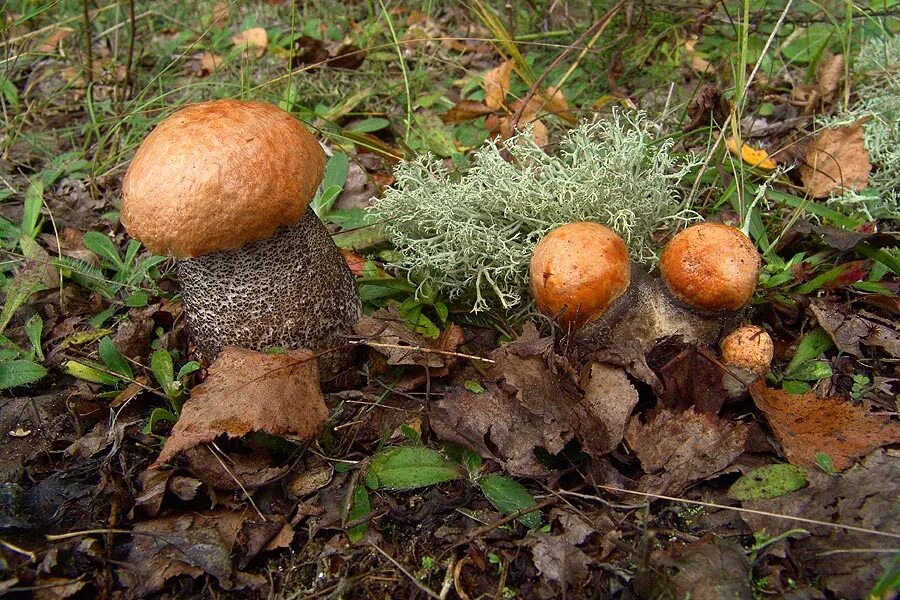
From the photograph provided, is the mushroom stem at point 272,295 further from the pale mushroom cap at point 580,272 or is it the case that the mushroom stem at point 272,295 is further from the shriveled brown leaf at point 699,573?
the shriveled brown leaf at point 699,573

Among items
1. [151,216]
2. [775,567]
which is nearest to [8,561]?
[151,216]

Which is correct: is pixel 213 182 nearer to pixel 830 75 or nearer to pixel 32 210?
pixel 32 210

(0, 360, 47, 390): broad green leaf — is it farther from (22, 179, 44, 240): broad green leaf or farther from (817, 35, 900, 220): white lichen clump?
(817, 35, 900, 220): white lichen clump

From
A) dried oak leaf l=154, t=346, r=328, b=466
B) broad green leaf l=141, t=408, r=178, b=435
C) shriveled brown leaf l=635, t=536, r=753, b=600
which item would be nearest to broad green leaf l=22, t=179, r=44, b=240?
broad green leaf l=141, t=408, r=178, b=435

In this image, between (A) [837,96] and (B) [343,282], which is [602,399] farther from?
(A) [837,96]

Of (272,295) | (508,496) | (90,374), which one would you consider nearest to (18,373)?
(90,374)

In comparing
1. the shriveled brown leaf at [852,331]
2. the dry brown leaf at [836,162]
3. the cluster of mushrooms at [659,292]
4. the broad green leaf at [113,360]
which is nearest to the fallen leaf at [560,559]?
the cluster of mushrooms at [659,292]
